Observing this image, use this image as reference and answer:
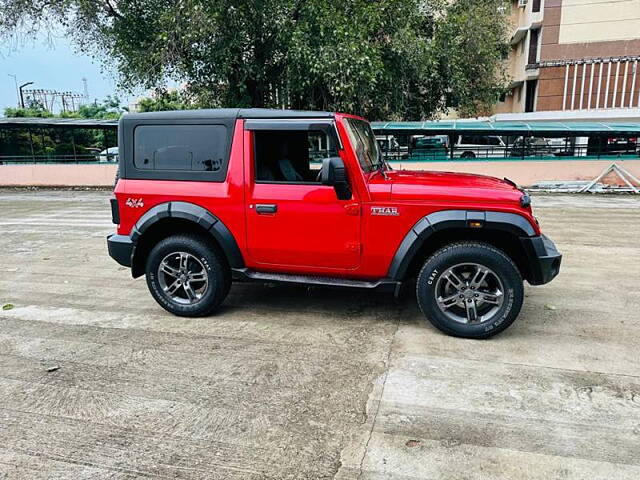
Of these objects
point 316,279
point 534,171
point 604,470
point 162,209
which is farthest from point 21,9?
point 604,470

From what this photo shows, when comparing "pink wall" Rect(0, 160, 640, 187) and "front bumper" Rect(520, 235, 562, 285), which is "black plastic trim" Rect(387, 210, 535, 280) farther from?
"pink wall" Rect(0, 160, 640, 187)

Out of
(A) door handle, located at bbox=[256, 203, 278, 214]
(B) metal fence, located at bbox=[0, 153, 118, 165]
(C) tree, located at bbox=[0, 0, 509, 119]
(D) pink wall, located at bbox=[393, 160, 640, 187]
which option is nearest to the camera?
(A) door handle, located at bbox=[256, 203, 278, 214]

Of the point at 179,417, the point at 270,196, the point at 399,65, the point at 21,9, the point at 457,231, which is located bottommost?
the point at 179,417

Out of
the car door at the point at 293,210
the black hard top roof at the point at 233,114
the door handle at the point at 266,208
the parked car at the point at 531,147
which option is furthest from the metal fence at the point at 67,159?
the door handle at the point at 266,208

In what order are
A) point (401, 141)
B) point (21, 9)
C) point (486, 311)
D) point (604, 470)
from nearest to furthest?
point (604, 470) → point (486, 311) → point (21, 9) → point (401, 141)

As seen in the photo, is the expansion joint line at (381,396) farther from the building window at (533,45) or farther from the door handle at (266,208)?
the building window at (533,45)

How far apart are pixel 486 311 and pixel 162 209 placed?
3.22m

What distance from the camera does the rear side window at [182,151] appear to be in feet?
15.4

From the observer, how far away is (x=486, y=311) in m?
4.32

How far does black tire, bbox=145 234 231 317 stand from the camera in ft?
15.7

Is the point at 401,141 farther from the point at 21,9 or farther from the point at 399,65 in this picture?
the point at 21,9

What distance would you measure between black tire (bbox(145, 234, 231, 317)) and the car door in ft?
1.21

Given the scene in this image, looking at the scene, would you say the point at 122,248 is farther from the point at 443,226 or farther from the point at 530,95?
the point at 530,95

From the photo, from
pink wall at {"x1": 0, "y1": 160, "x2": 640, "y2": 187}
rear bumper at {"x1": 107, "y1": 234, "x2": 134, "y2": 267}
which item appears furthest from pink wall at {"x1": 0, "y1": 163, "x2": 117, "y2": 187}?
rear bumper at {"x1": 107, "y1": 234, "x2": 134, "y2": 267}
